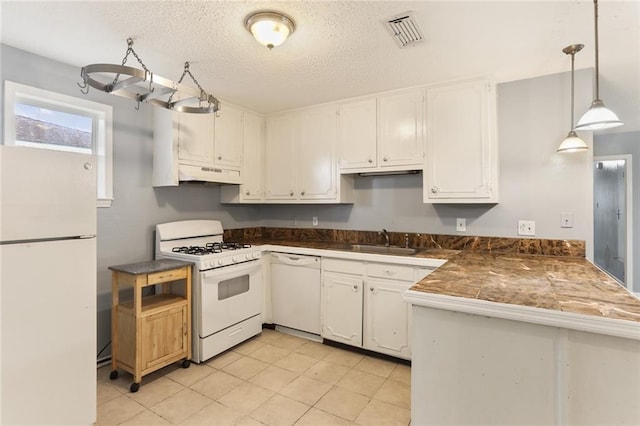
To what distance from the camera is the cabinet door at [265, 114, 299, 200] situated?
3631 mm

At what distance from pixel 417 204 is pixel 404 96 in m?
1.03

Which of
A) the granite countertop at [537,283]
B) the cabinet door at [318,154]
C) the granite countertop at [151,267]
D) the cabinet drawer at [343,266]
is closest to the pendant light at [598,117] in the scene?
the granite countertop at [537,283]

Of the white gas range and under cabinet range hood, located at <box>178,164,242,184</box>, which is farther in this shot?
under cabinet range hood, located at <box>178,164,242,184</box>

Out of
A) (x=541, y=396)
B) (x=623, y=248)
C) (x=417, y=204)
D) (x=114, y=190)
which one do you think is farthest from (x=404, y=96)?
(x=623, y=248)

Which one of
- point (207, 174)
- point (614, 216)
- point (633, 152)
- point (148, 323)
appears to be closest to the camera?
point (148, 323)

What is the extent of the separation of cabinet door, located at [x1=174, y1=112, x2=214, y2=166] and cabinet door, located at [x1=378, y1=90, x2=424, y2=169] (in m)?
1.67

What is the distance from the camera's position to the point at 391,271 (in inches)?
105

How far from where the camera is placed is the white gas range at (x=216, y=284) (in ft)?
8.75

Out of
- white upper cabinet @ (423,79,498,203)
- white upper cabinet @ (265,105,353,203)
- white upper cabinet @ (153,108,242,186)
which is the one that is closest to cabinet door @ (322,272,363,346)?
white upper cabinet @ (265,105,353,203)

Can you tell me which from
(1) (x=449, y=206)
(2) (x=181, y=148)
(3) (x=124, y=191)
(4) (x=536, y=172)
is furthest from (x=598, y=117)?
(3) (x=124, y=191)

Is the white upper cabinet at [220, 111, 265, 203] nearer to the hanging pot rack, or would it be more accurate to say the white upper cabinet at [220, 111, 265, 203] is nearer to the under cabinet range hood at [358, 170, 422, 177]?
the hanging pot rack

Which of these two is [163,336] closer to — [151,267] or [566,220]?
[151,267]

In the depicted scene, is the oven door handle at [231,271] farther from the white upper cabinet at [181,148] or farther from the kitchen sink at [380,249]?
the kitchen sink at [380,249]

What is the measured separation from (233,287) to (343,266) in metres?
1.03
